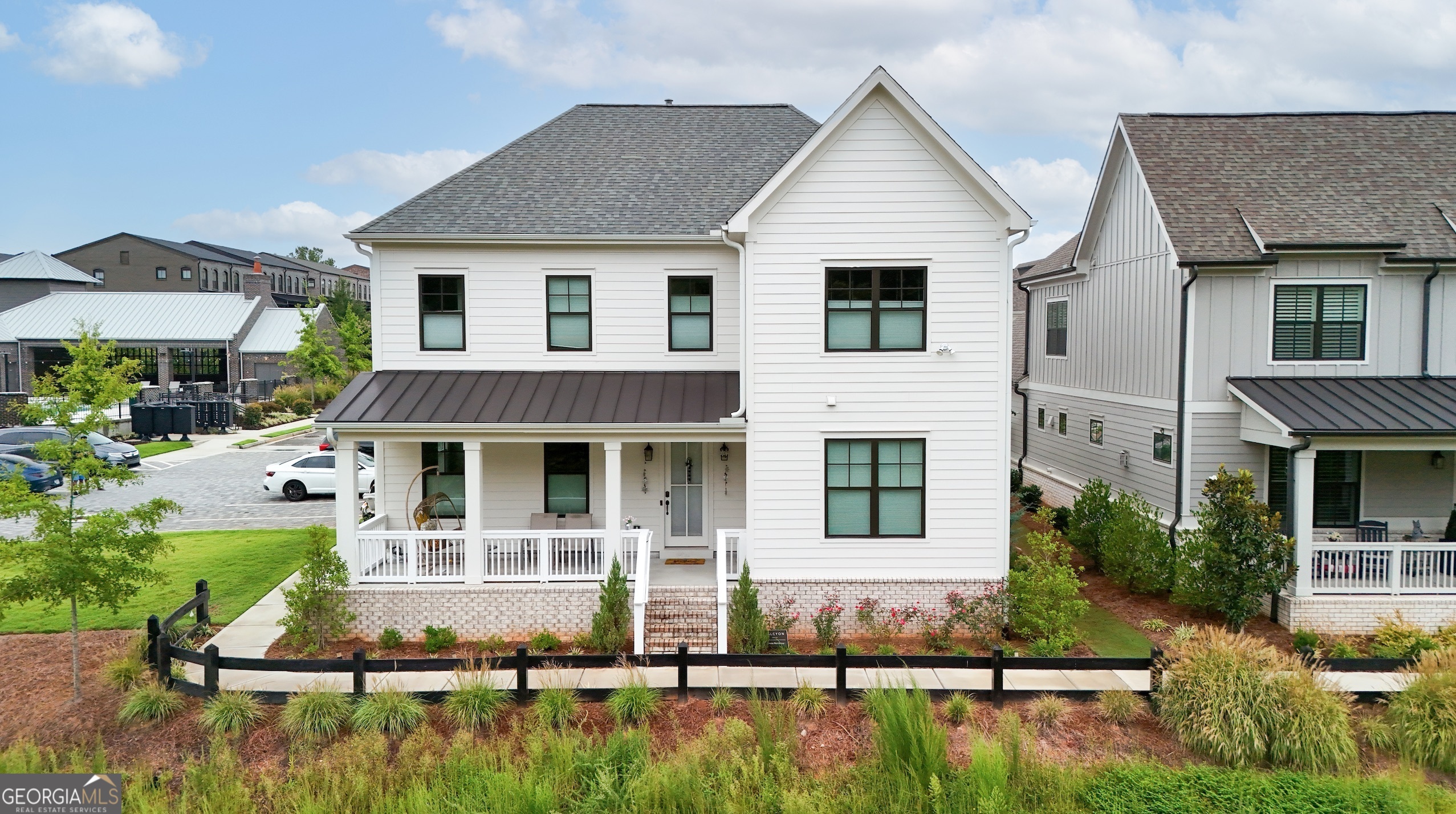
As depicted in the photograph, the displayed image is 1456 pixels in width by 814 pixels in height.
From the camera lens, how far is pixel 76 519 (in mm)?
11320

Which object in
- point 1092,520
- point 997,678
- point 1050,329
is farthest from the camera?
point 1050,329

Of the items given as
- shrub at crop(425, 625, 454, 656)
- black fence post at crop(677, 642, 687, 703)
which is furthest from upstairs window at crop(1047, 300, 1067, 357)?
shrub at crop(425, 625, 454, 656)

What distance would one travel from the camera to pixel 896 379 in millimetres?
13688

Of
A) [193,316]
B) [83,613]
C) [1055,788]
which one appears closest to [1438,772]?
[1055,788]

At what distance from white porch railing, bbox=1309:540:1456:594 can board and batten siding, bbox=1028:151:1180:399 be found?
3652 millimetres

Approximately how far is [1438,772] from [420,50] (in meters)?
25.0

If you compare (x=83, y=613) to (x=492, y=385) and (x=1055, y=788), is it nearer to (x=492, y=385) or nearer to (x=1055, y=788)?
(x=492, y=385)

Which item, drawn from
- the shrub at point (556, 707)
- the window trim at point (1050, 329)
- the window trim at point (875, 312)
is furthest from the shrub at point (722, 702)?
the window trim at point (1050, 329)

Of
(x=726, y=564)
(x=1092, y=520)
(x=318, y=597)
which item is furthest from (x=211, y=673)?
(x=1092, y=520)

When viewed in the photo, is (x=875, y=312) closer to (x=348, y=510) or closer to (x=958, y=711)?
(x=958, y=711)

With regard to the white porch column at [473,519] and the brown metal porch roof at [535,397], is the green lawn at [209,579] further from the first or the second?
the white porch column at [473,519]

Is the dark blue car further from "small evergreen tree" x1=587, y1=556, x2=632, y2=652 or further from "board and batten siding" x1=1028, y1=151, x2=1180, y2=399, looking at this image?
"board and batten siding" x1=1028, y1=151, x2=1180, y2=399

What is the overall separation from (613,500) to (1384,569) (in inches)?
497

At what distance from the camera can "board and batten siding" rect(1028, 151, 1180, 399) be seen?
16.3 meters
